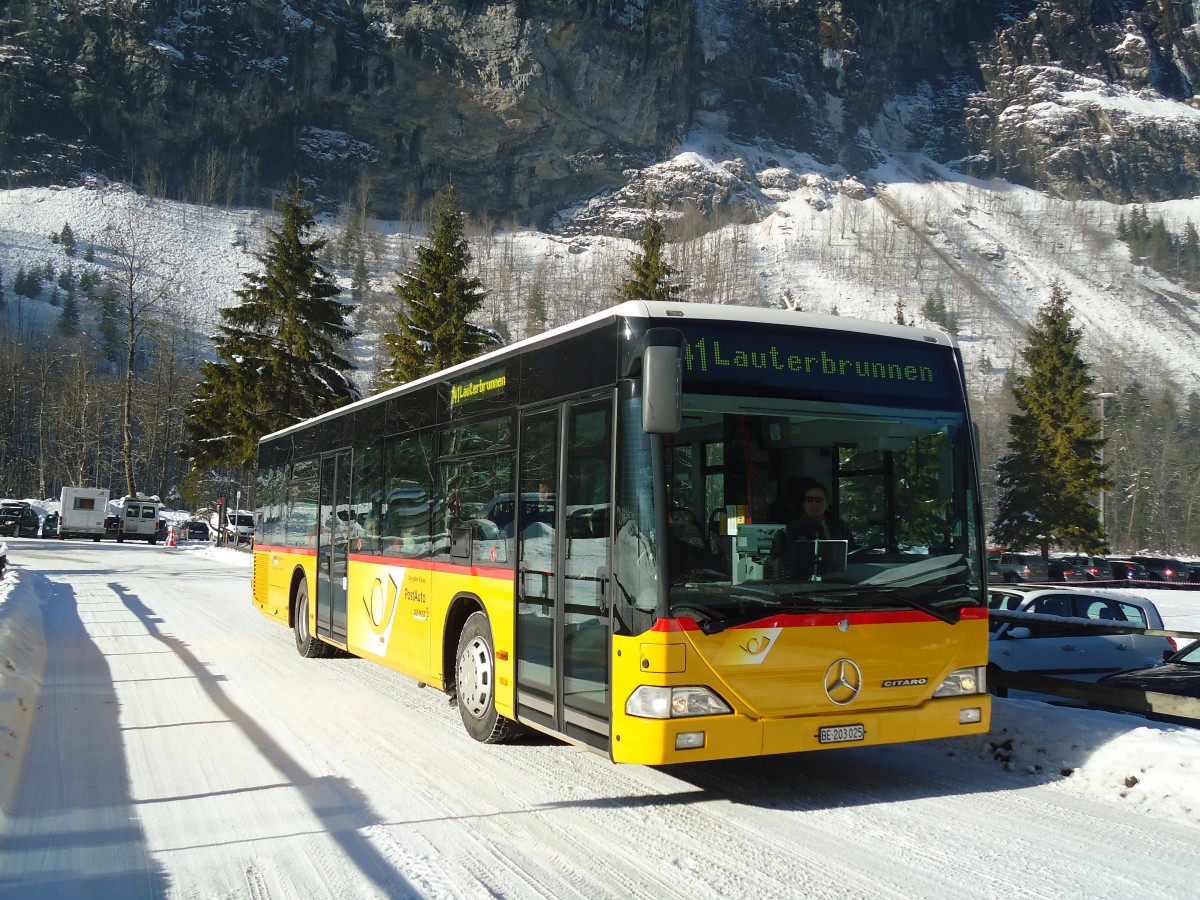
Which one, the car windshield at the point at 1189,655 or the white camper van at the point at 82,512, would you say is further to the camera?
the white camper van at the point at 82,512

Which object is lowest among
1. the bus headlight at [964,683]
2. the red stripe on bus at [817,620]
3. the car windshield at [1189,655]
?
the car windshield at [1189,655]

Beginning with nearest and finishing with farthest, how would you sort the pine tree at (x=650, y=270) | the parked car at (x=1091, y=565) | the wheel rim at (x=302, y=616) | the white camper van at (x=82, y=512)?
the wheel rim at (x=302, y=616)
the pine tree at (x=650, y=270)
the parked car at (x=1091, y=565)
the white camper van at (x=82, y=512)

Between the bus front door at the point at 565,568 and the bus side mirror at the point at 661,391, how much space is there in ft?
2.03

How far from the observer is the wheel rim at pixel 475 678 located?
7.56m

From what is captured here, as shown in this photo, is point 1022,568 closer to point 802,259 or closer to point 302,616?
point 302,616

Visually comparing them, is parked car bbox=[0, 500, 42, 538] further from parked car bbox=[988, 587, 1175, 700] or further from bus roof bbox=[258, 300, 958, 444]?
bus roof bbox=[258, 300, 958, 444]

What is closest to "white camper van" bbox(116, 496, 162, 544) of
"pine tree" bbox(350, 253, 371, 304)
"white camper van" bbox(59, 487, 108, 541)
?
"white camper van" bbox(59, 487, 108, 541)

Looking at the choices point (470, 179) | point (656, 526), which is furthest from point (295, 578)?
point (470, 179)

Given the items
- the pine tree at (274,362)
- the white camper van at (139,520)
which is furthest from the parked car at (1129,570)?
the white camper van at (139,520)

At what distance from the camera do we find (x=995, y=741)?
7238 millimetres

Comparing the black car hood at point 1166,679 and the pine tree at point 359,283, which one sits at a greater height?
the pine tree at point 359,283

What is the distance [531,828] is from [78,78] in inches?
7467

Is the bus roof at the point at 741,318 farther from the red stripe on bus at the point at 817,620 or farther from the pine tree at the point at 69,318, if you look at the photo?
the pine tree at the point at 69,318

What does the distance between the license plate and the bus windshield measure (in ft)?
2.30
